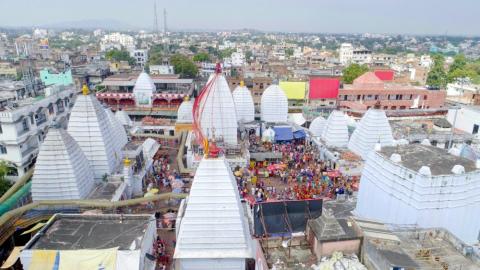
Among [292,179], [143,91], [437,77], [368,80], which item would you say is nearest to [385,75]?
[368,80]

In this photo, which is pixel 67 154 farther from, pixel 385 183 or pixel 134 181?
pixel 385 183

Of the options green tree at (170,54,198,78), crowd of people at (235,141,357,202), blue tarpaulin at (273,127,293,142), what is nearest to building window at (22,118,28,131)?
crowd of people at (235,141,357,202)

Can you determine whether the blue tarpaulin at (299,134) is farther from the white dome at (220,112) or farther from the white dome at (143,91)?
the white dome at (143,91)

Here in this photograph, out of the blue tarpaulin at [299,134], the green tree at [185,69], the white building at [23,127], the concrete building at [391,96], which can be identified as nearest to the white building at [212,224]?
the white building at [23,127]

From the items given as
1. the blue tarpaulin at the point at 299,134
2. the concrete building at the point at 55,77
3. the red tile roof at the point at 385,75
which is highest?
the red tile roof at the point at 385,75

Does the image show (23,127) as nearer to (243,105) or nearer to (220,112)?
(220,112)

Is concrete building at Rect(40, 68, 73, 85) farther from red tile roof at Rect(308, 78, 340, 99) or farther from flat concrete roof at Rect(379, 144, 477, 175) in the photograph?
flat concrete roof at Rect(379, 144, 477, 175)

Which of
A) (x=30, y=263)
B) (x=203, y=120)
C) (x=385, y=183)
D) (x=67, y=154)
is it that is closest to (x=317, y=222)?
(x=385, y=183)
